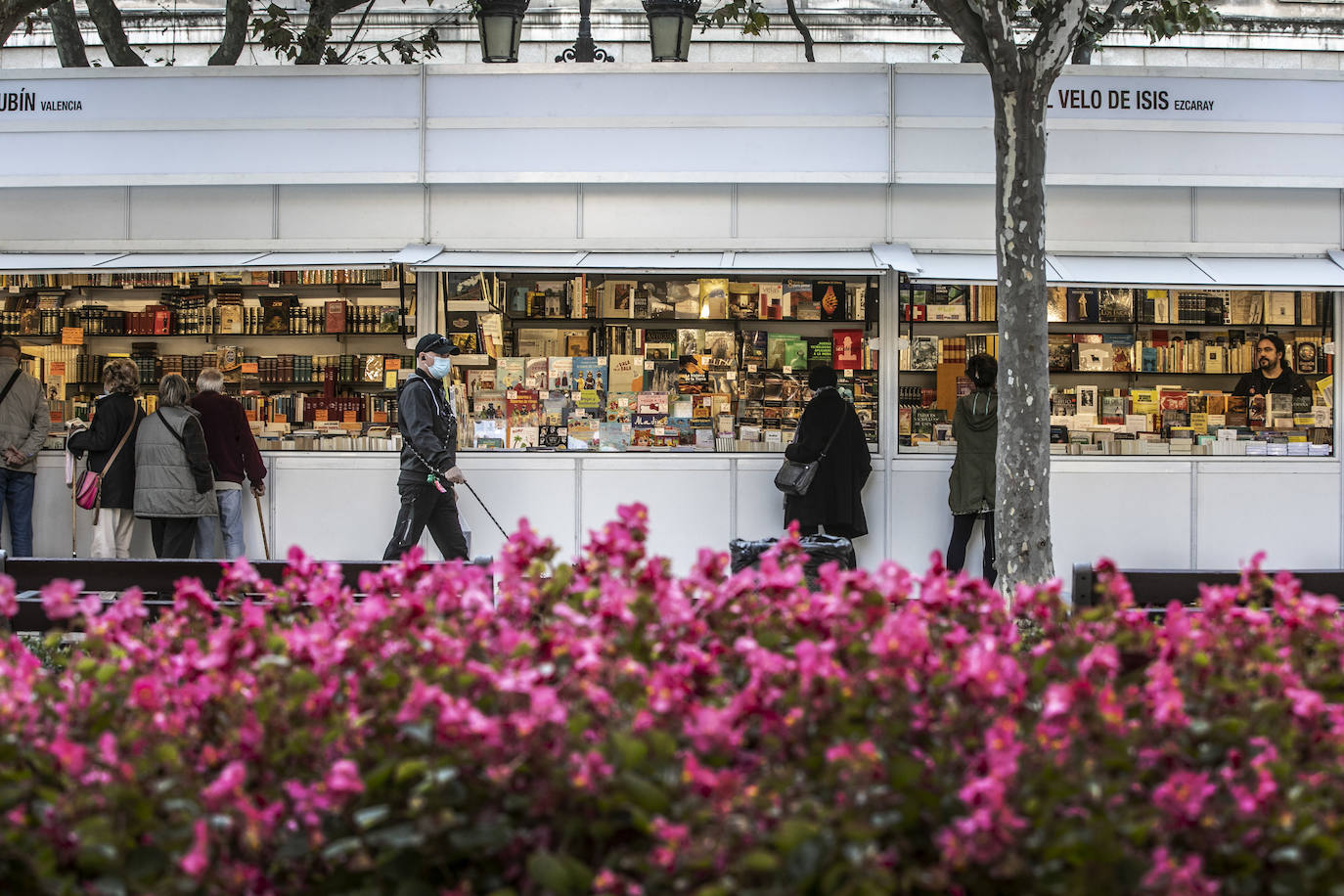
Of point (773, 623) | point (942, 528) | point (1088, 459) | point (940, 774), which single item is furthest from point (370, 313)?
point (940, 774)

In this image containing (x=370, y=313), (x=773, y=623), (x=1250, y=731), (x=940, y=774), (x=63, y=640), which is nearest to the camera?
(x=940, y=774)

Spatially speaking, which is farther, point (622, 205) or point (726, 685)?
point (622, 205)

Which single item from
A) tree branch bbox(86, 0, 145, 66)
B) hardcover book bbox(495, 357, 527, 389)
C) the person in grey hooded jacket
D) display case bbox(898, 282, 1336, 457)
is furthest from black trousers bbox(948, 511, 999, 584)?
tree branch bbox(86, 0, 145, 66)

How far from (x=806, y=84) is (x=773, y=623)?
7770 mm

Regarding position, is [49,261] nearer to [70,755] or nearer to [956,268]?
[956,268]

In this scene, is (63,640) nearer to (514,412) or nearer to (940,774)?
(940,774)

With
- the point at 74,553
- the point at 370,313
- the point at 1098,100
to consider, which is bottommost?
the point at 74,553

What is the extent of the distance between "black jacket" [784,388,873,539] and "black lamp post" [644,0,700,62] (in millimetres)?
3447

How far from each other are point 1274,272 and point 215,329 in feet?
27.1

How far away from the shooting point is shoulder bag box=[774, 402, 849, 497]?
9.77m

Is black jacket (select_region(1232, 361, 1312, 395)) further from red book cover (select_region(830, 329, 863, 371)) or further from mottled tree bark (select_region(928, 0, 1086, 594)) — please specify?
mottled tree bark (select_region(928, 0, 1086, 594))

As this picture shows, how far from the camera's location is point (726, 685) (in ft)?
9.59

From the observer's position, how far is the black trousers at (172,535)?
988 cm

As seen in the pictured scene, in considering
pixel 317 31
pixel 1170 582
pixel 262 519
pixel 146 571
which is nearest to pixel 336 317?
pixel 262 519
